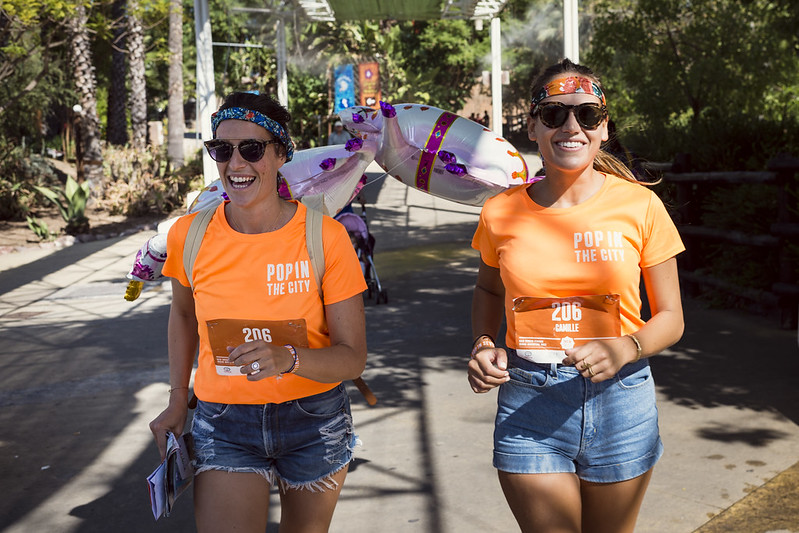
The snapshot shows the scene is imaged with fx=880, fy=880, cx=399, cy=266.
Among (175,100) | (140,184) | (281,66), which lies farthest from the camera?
(175,100)

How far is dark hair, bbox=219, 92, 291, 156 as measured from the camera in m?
2.64

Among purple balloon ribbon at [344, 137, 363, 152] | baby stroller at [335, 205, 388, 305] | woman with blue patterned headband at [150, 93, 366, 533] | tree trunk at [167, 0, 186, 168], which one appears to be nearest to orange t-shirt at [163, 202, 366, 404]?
woman with blue patterned headband at [150, 93, 366, 533]

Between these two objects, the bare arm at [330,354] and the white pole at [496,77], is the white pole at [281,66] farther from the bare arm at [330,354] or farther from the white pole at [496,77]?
the bare arm at [330,354]

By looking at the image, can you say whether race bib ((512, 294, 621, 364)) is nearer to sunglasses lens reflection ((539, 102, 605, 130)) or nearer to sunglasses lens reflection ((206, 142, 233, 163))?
sunglasses lens reflection ((539, 102, 605, 130))

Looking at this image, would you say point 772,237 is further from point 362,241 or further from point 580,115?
point 580,115

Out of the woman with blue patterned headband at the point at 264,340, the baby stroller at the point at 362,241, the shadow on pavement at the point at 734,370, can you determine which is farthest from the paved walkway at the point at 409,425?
the woman with blue patterned headband at the point at 264,340

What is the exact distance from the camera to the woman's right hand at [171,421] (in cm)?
256

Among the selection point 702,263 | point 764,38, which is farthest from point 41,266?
point 764,38

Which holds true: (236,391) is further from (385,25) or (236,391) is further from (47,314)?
(385,25)

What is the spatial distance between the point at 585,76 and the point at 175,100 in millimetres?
24604

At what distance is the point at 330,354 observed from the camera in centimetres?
249

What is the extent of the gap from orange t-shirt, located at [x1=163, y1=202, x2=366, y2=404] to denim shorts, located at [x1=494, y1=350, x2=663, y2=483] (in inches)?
22.2

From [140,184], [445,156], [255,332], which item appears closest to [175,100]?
[140,184]

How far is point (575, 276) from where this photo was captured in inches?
94.0
